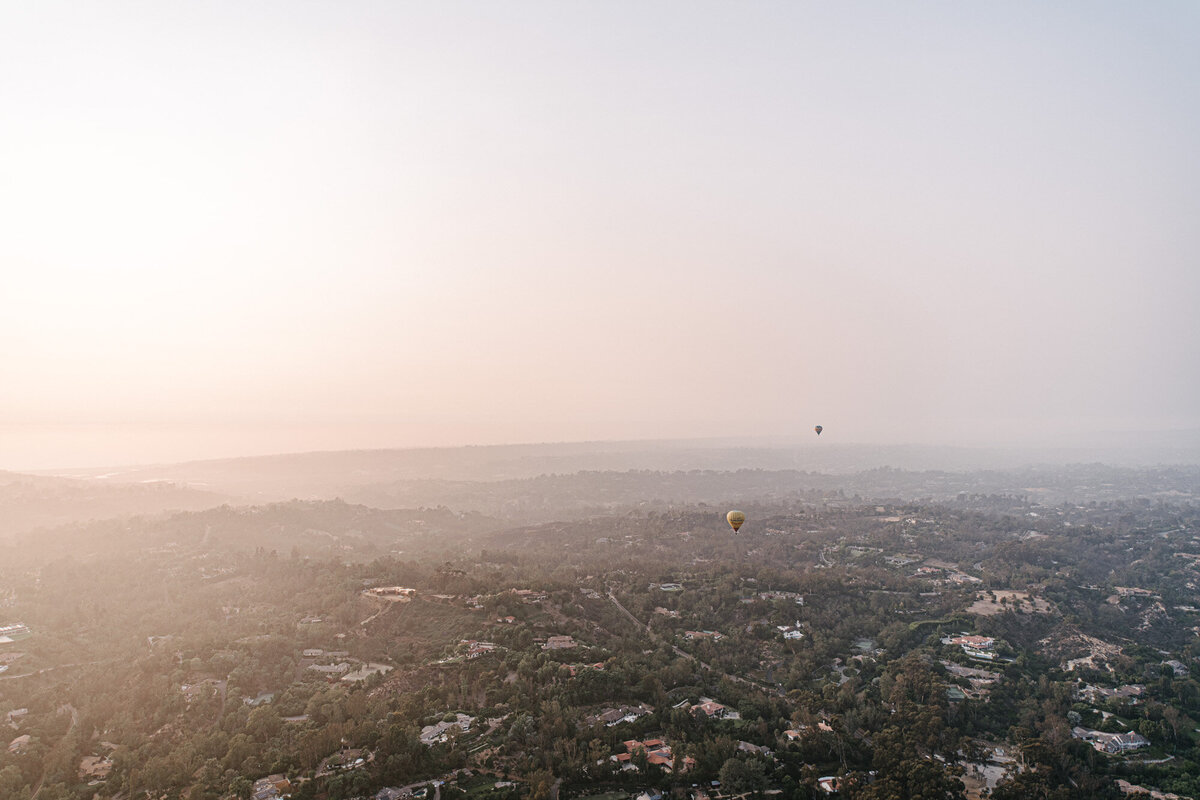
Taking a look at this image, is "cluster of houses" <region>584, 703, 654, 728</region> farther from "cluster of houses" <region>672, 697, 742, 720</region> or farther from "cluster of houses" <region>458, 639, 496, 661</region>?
"cluster of houses" <region>458, 639, 496, 661</region>

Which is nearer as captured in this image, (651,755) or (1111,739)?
(651,755)

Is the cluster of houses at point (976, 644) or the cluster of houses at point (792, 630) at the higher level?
the cluster of houses at point (792, 630)

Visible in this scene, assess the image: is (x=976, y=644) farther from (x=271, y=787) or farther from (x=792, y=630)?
(x=271, y=787)

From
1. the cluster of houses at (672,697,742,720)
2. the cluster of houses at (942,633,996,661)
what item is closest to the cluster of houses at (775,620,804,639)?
the cluster of houses at (942,633,996,661)

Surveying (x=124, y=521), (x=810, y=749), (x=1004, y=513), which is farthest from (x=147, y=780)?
(x=1004, y=513)

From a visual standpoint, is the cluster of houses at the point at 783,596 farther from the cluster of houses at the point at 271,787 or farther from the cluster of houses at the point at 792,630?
the cluster of houses at the point at 271,787

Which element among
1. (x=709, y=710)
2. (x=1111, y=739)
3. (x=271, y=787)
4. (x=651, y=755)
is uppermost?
(x=271, y=787)

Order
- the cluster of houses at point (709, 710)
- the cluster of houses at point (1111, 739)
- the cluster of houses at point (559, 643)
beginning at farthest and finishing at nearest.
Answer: the cluster of houses at point (559, 643)
the cluster of houses at point (709, 710)
the cluster of houses at point (1111, 739)

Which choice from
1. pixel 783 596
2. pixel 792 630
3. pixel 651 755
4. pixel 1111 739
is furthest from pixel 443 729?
pixel 1111 739

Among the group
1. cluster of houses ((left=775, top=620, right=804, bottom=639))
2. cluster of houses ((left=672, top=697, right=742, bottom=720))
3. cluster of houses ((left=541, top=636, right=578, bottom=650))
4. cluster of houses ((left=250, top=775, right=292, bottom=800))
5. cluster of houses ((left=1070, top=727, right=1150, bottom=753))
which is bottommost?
cluster of houses ((left=1070, top=727, right=1150, bottom=753))

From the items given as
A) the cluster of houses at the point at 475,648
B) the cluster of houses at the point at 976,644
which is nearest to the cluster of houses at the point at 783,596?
the cluster of houses at the point at 976,644

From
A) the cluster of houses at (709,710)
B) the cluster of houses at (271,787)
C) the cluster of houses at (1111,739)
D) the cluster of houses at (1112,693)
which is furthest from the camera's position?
the cluster of houses at (1112,693)
